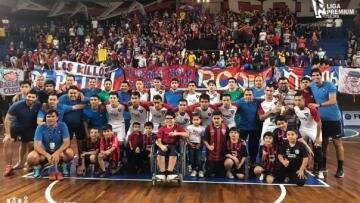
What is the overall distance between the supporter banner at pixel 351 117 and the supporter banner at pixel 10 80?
39.6 ft

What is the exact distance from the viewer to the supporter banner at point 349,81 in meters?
14.3

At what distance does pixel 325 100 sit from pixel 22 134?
17.0ft

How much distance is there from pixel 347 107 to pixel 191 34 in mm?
8316

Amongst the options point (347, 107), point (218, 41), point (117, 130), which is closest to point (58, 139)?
point (117, 130)

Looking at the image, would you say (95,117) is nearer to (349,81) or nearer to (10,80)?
(10,80)

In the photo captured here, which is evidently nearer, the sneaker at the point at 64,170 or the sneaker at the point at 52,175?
the sneaker at the point at 52,175

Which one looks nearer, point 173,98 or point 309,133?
point 309,133

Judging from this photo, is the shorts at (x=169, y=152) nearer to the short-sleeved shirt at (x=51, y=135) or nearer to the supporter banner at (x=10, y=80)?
the short-sleeved shirt at (x=51, y=135)

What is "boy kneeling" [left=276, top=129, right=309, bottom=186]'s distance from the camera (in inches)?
252

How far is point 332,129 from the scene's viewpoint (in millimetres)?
6969

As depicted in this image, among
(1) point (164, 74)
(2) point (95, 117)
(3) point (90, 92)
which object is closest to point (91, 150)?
(2) point (95, 117)

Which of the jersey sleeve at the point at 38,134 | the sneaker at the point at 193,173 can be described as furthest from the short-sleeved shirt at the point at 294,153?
the jersey sleeve at the point at 38,134

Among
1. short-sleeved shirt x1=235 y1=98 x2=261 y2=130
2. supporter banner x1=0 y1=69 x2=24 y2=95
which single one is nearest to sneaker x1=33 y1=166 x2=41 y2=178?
short-sleeved shirt x1=235 y1=98 x2=261 y2=130

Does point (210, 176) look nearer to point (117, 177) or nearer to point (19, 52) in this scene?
point (117, 177)
